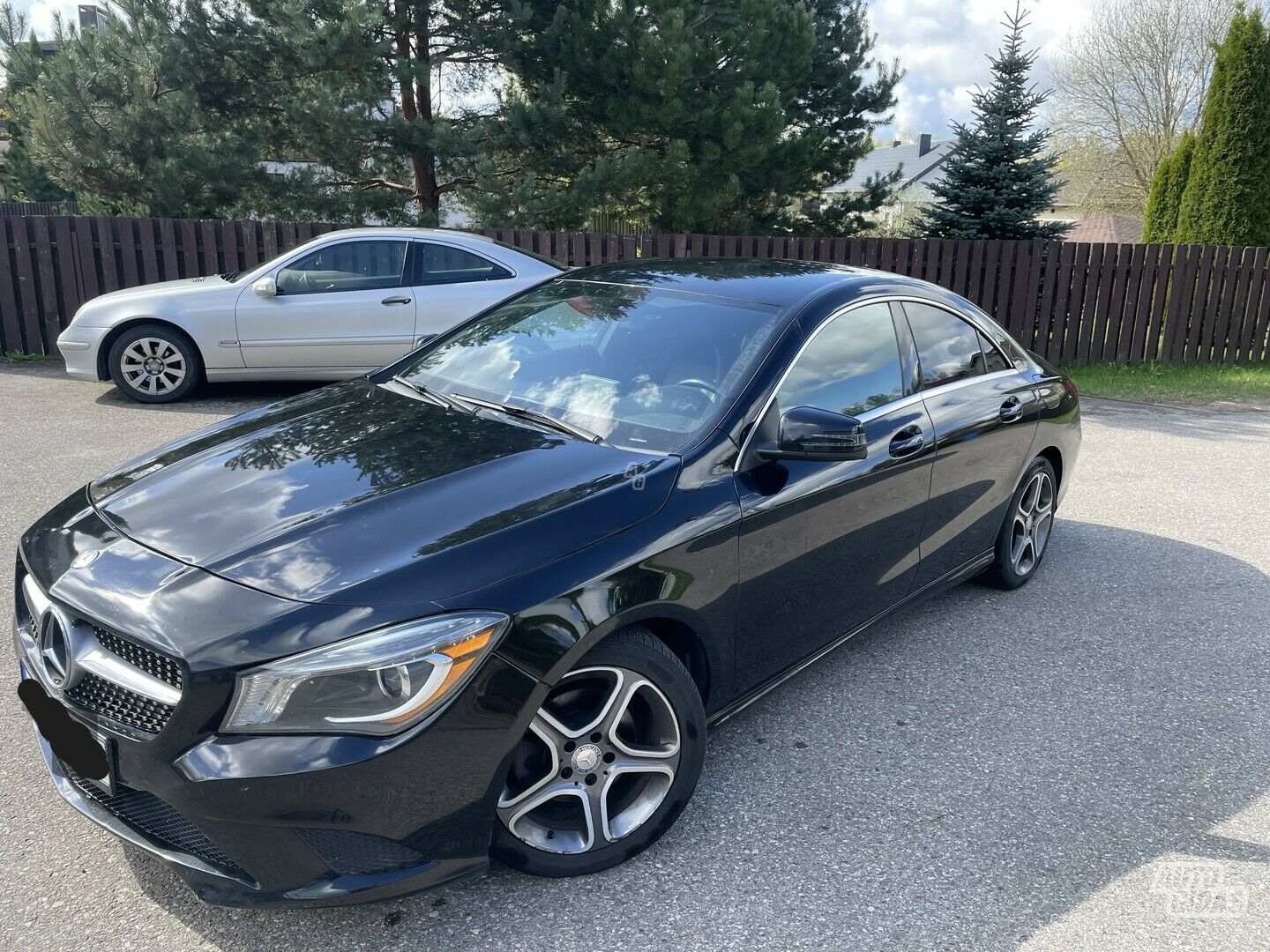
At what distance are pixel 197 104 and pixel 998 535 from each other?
39.5ft

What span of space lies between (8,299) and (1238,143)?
1533cm

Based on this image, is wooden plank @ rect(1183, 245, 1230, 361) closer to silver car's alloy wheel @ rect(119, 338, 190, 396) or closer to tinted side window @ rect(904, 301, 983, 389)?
tinted side window @ rect(904, 301, 983, 389)

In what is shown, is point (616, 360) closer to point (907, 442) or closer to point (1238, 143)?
point (907, 442)

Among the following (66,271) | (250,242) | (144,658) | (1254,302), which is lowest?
(144,658)

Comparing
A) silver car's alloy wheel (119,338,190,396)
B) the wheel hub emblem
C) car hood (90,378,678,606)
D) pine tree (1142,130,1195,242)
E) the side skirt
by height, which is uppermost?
pine tree (1142,130,1195,242)

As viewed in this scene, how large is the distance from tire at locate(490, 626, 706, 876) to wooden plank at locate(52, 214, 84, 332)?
32.1 feet

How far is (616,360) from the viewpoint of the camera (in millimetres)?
3432

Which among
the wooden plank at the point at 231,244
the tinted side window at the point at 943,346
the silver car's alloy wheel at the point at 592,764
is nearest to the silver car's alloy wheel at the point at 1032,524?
the tinted side window at the point at 943,346

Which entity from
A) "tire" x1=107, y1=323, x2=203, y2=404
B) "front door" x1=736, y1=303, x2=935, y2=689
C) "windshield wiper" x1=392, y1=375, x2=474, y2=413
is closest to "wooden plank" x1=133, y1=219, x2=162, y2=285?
"tire" x1=107, y1=323, x2=203, y2=404

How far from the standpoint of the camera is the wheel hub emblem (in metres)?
2.54

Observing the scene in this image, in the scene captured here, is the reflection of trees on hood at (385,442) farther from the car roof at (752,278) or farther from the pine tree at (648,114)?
the pine tree at (648,114)

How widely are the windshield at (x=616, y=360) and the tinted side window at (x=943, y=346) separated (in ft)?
2.80

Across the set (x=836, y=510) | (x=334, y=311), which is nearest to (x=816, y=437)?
(x=836, y=510)

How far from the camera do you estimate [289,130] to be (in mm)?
13578
